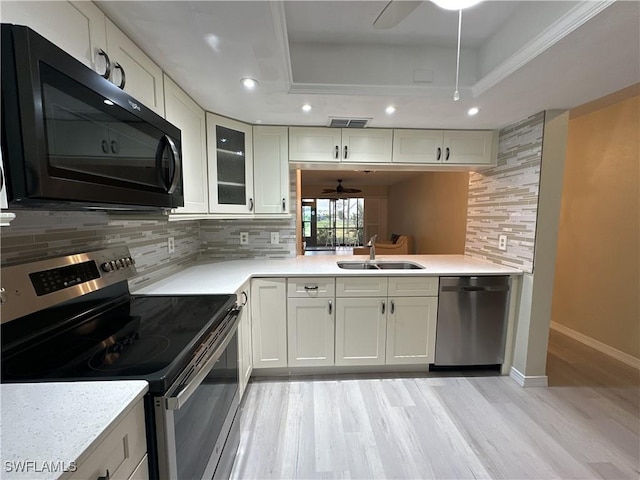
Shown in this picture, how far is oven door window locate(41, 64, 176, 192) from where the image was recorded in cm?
71

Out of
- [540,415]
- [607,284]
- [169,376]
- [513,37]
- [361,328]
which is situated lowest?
[540,415]

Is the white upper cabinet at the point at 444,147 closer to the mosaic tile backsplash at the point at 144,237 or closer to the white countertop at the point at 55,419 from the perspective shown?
the mosaic tile backsplash at the point at 144,237

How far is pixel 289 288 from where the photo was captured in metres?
2.15

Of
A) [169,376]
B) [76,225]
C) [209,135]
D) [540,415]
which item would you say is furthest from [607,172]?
[76,225]

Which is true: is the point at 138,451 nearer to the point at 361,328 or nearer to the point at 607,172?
the point at 361,328

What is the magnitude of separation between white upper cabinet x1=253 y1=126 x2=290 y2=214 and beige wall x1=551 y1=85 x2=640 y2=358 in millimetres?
2632

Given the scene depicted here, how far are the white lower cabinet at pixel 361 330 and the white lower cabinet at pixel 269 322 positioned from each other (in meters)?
0.43

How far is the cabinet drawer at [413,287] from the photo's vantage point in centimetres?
219

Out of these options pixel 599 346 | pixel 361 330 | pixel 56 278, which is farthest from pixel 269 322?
pixel 599 346

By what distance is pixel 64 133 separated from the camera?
0.74m

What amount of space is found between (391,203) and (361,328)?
21.5ft

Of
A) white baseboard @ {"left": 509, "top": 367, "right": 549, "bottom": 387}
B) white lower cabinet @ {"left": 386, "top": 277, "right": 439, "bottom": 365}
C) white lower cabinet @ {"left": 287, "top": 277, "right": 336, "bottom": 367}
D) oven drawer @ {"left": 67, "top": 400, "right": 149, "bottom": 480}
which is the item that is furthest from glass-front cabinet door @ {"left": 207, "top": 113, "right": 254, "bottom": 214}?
white baseboard @ {"left": 509, "top": 367, "right": 549, "bottom": 387}

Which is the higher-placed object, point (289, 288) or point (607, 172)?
point (607, 172)

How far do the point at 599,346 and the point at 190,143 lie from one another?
3.94 meters
